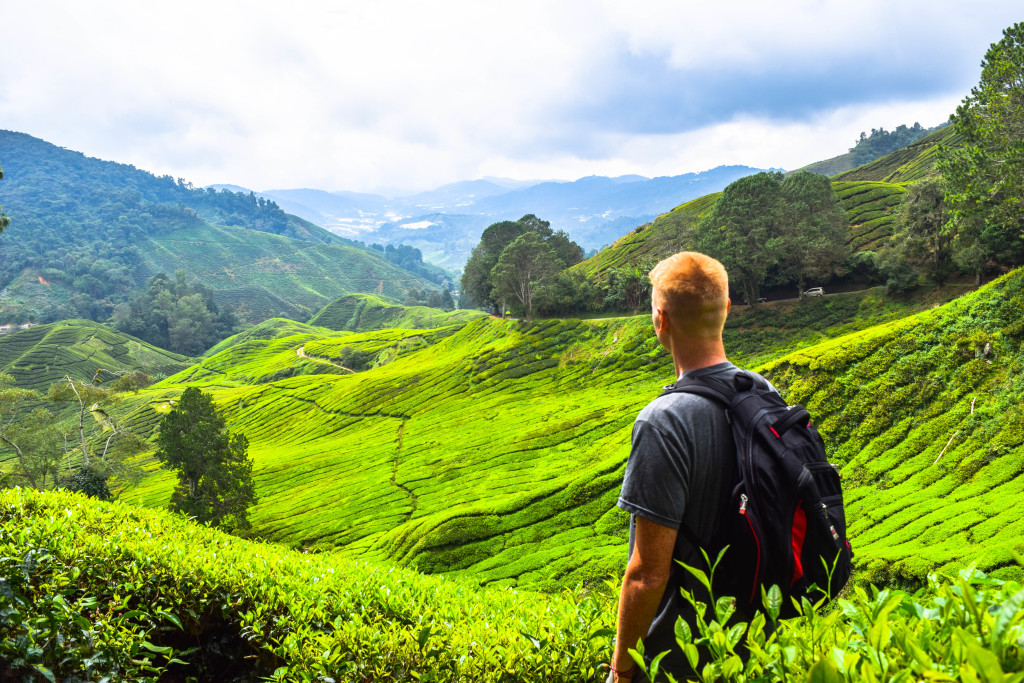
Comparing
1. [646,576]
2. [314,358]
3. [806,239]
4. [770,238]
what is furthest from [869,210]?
[314,358]

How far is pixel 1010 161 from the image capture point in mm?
17531

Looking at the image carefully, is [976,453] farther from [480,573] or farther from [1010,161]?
[480,573]

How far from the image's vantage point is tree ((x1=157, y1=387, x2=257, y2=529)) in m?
29.3

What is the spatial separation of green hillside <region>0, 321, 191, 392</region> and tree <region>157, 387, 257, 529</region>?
10141 centimetres

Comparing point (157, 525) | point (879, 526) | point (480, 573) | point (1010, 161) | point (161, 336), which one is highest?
point (161, 336)

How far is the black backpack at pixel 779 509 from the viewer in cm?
229

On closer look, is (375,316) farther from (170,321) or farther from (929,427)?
(929,427)

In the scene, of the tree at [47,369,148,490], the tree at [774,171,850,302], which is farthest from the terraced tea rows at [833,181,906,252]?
the tree at [47,369,148,490]

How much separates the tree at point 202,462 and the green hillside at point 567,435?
109 inches

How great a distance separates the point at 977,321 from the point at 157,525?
22.4 meters

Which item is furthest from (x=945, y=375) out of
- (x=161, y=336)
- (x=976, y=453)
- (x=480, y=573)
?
(x=161, y=336)

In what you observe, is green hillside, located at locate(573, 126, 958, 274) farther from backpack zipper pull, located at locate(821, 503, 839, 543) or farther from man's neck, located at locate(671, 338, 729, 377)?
backpack zipper pull, located at locate(821, 503, 839, 543)

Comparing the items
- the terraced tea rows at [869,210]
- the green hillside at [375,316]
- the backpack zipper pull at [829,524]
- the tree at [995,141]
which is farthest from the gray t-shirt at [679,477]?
the green hillside at [375,316]

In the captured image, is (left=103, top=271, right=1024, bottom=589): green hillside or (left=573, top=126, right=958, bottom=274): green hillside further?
(left=573, top=126, right=958, bottom=274): green hillside
